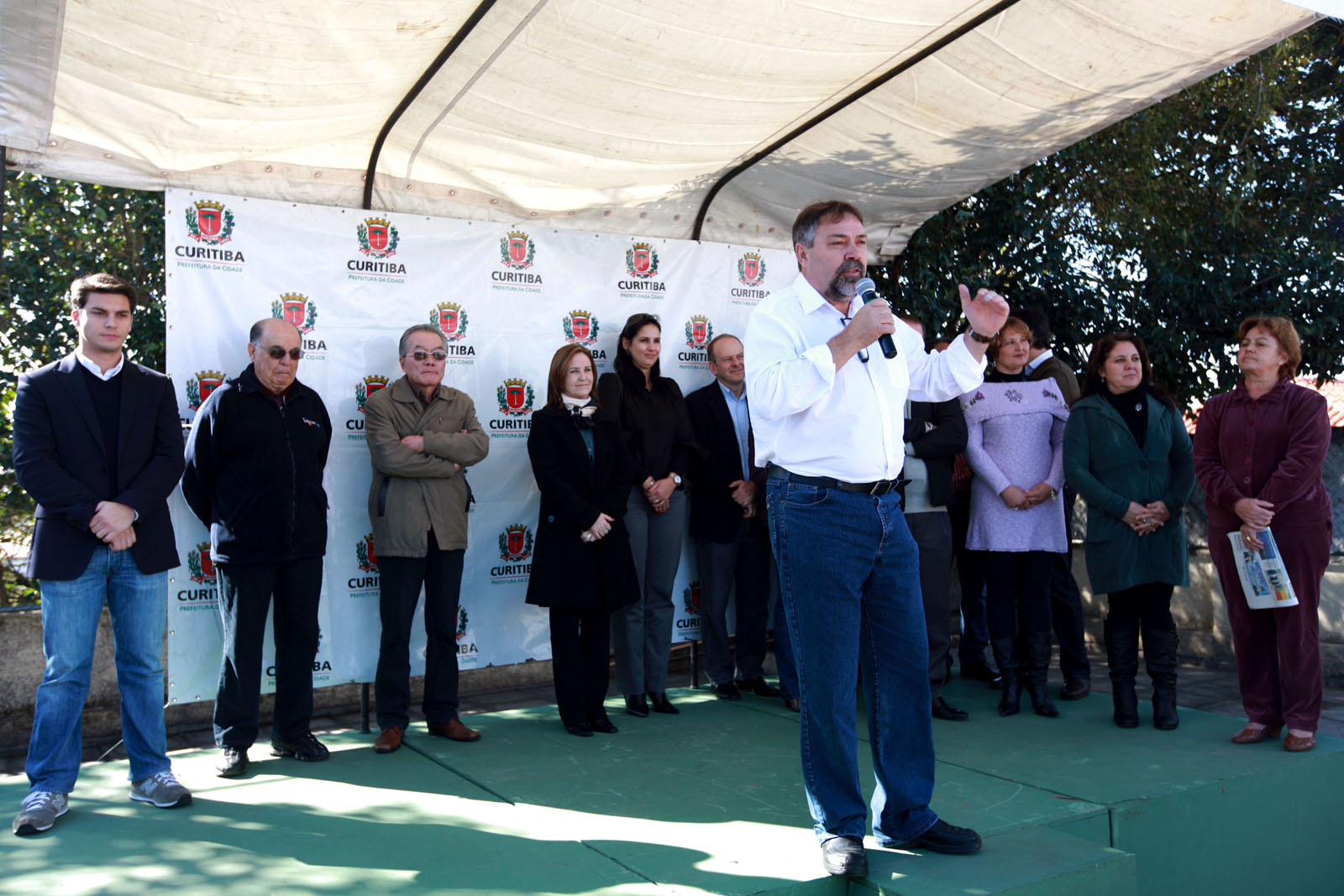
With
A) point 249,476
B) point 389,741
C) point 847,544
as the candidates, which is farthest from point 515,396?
point 847,544

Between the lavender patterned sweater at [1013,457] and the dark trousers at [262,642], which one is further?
the lavender patterned sweater at [1013,457]

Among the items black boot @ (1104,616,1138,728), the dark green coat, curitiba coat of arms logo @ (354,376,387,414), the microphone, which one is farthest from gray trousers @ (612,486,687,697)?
the microphone

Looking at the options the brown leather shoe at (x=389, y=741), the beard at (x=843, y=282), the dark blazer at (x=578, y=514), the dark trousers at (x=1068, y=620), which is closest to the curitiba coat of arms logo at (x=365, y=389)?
the dark blazer at (x=578, y=514)

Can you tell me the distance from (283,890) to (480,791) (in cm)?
101

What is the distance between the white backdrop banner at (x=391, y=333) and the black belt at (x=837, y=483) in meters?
2.29

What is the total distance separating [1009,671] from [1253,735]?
1.03 m

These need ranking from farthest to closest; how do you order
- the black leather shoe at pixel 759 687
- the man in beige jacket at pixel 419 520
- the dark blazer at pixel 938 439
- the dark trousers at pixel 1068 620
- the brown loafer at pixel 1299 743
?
the black leather shoe at pixel 759 687, the dark trousers at pixel 1068 620, the dark blazer at pixel 938 439, the man in beige jacket at pixel 419 520, the brown loafer at pixel 1299 743

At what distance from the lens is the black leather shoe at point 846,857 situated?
2705 millimetres

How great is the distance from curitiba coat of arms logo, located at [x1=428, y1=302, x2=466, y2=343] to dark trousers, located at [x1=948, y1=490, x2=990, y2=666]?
106 inches

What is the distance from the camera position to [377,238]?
4906mm

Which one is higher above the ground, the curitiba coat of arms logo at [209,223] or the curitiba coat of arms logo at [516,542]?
the curitiba coat of arms logo at [209,223]

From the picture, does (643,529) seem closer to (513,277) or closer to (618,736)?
(618,736)

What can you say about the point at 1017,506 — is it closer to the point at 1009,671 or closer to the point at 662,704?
the point at 1009,671

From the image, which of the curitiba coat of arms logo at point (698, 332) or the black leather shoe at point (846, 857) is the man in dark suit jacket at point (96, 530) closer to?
the black leather shoe at point (846, 857)
